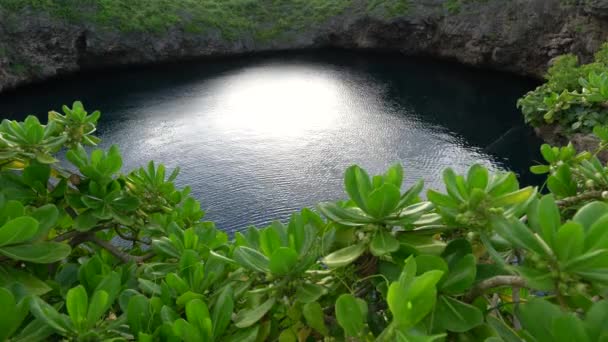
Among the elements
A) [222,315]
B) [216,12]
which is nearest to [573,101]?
[222,315]

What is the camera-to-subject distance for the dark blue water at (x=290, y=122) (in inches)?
324

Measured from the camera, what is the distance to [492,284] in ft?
2.29

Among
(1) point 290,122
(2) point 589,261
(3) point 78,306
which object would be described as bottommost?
(1) point 290,122

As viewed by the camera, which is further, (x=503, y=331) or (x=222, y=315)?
(x=222, y=315)

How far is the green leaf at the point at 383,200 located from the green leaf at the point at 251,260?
9.1 inches

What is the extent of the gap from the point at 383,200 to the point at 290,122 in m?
10.8

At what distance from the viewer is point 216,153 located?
9562mm

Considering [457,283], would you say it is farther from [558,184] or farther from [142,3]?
[142,3]

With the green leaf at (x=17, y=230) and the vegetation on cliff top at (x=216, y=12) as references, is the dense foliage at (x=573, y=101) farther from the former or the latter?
the vegetation on cliff top at (x=216, y=12)

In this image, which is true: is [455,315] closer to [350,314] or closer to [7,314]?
[350,314]

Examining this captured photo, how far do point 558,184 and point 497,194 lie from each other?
0.48 metres

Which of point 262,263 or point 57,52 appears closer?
point 262,263

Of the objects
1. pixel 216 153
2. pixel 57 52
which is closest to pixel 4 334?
pixel 216 153

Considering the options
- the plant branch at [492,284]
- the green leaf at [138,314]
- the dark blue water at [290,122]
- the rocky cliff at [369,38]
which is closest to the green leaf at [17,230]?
the green leaf at [138,314]
